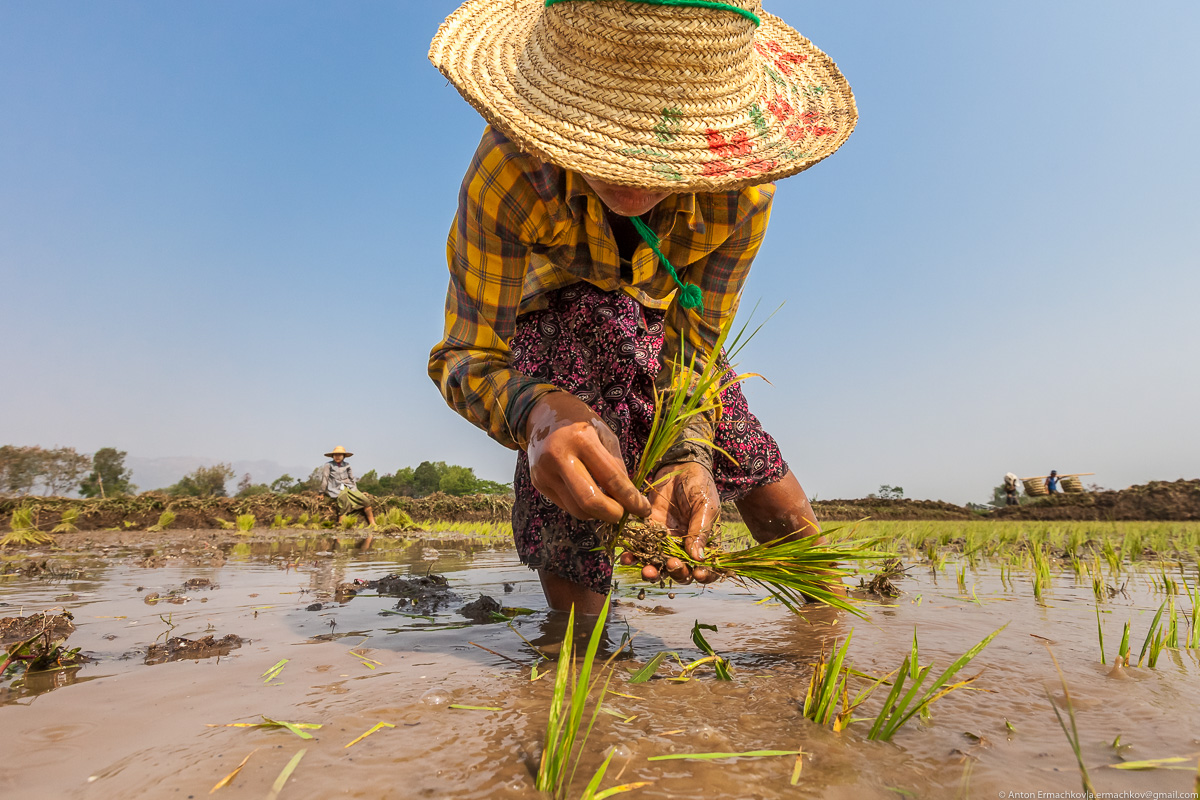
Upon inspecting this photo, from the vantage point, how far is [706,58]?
1.50m

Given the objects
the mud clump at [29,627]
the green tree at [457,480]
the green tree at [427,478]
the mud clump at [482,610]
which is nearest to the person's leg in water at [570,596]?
the mud clump at [482,610]

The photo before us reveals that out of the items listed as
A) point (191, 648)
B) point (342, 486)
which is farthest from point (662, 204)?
point (342, 486)

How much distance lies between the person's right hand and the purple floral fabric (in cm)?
64

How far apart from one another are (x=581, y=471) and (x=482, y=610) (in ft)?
3.91

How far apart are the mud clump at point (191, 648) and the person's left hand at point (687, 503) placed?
1279mm

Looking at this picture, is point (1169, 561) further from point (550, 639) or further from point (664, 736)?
point (664, 736)

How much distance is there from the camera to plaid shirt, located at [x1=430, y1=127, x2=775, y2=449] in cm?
182

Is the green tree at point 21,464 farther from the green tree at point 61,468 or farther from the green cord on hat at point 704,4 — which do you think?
the green cord on hat at point 704,4

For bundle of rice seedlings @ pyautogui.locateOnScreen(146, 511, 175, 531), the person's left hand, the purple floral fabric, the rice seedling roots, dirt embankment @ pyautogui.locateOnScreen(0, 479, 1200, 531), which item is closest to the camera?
the rice seedling roots

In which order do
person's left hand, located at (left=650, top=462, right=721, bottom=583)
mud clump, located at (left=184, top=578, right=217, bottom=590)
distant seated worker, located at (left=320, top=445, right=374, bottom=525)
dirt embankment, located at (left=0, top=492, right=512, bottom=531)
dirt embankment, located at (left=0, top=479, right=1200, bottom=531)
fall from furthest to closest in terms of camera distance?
distant seated worker, located at (left=320, top=445, right=374, bottom=525), dirt embankment, located at (left=0, top=479, right=1200, bottom=531), dirt embankment, located at (left=0, top=492, right=512, bottom=531), mud clump, located at (left=184, top=578, right=217, bottom=590), person's left hand, located at (left=650, top=462, right=721, bottom=583)

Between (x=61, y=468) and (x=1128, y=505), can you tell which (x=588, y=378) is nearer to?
(x=1128, y=505)

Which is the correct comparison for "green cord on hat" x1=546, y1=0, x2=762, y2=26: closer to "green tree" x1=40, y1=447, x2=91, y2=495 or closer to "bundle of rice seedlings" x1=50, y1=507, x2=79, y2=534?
"bundle of rice seedlings" x1=50, y1=507, x2=79, y2=534

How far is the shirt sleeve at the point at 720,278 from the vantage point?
2186 mm

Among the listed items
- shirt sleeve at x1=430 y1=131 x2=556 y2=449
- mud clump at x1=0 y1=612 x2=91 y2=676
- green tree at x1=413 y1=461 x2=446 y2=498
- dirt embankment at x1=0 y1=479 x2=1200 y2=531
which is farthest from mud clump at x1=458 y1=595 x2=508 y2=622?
green tree at x1=413 y1=461 x2=446 y2=498
